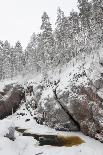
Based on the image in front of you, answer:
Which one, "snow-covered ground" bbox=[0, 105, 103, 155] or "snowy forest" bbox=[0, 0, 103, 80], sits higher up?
"snowy forest" bbox=[0, 0, 103, 80]

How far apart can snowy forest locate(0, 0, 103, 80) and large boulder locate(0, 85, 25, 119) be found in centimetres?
968

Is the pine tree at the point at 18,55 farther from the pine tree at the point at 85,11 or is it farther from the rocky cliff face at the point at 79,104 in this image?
the rocky cliff face at the point at 79,104

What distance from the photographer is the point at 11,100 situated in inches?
2047

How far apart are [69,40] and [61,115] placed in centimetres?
3173

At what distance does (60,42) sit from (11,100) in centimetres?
2028

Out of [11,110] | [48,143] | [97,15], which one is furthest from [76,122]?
[97,15]

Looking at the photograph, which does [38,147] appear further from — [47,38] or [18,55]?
[18,55]

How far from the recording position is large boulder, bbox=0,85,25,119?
165 ft

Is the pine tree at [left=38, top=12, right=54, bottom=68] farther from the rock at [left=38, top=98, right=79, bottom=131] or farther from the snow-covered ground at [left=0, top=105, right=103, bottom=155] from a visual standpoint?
the snow-covered ground at [left=0, top=105, right=103, bottom=155]

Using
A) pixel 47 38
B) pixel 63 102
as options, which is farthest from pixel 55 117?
pixel 47 38

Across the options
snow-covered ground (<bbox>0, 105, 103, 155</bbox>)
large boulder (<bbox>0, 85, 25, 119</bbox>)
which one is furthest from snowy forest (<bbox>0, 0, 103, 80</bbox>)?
snow-covered ground (<bbox>0, 105, 103, 155</bbox>)

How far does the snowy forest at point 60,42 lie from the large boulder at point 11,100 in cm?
968

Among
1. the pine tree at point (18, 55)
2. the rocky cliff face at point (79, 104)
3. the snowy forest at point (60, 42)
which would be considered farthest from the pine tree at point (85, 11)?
the pine tree at point (18, 55)

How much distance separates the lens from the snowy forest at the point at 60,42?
187 feet
